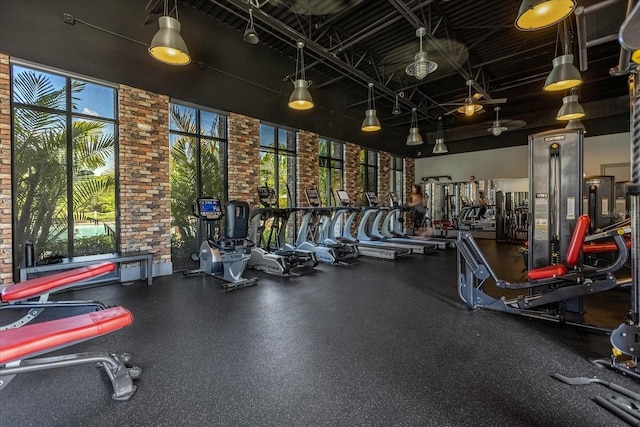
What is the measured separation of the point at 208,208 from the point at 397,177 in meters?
9.93

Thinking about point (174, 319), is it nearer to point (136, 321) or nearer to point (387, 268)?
point (136, 321)

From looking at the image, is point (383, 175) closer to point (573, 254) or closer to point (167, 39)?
point (573, 254)

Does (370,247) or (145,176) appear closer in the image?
(145,176)

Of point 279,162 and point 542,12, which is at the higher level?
point 542,12

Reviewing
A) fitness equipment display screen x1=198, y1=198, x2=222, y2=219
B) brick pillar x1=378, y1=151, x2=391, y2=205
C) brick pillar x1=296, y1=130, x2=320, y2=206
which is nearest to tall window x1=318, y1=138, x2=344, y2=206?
brick pillar x1=296, y1=130, x2=320, y2=206

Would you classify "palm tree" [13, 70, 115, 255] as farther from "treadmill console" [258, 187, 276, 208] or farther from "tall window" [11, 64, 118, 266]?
"treadmill console" [258, 187, 276, 208]

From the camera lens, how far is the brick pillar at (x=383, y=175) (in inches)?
475

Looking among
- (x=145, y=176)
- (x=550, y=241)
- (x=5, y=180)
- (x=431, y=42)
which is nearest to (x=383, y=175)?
(x=431, y=42)

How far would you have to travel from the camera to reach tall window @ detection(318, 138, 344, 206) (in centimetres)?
987

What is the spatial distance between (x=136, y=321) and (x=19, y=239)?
114 inches

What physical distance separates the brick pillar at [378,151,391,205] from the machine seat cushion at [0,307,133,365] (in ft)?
35.5

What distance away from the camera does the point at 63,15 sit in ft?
15.6

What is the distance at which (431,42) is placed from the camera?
6.07m

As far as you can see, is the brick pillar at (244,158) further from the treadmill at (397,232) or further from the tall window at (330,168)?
the treadmill at (397,232)
